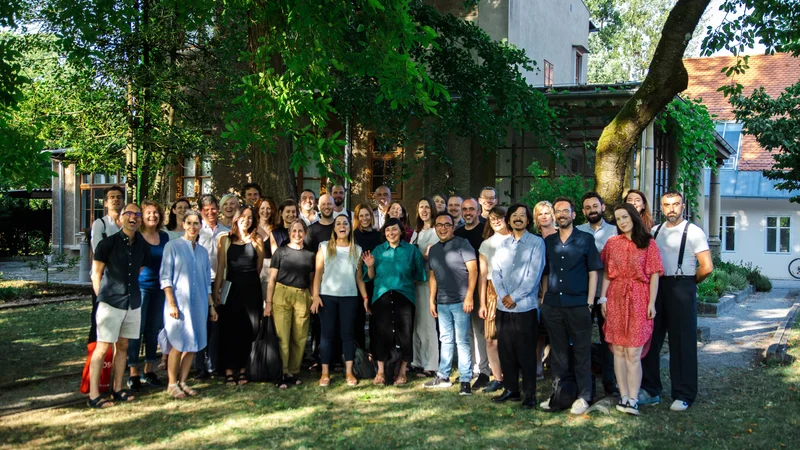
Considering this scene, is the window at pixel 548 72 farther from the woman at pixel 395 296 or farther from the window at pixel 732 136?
the woman at pixel 395 296

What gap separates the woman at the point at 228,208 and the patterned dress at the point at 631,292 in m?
4.28

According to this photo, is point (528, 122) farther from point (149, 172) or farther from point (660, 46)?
point (149, 172)

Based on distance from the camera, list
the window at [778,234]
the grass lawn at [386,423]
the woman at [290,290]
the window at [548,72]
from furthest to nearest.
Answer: the window at [778,234] < the window at [548,72] < the woman at [290,290] < the grass lawn at [386,423]

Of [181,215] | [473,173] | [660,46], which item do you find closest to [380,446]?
[181,215]

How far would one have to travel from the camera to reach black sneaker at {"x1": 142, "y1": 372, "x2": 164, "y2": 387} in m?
7.60

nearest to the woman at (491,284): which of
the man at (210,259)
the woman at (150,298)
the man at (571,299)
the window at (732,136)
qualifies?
the man at (571,299)

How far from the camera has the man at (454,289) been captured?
7383 millimetres

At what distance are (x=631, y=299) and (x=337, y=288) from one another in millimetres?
2937

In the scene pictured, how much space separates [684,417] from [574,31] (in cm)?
2155

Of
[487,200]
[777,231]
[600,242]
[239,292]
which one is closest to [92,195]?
[239,292]

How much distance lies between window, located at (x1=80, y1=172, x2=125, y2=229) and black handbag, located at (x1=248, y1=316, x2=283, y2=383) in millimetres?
18109

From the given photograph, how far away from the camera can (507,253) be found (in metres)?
6.97

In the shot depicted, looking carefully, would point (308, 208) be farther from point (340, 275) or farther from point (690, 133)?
point (690, 133)

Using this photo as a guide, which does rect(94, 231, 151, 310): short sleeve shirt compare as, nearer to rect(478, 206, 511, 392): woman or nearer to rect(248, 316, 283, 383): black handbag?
rect(248, 316, 283, 383): black handbag
